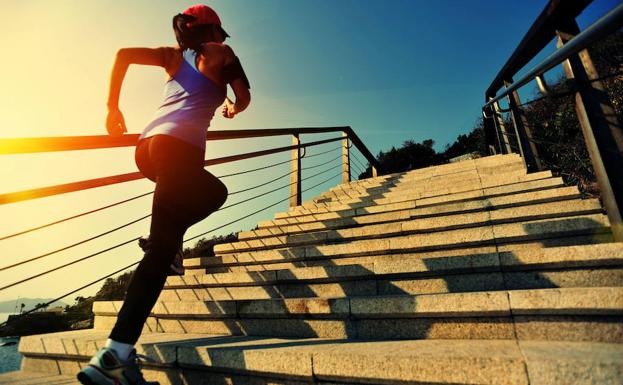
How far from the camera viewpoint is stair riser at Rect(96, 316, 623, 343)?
139 cm

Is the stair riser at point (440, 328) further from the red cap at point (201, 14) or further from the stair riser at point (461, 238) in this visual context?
the red cap at point (201, 14)

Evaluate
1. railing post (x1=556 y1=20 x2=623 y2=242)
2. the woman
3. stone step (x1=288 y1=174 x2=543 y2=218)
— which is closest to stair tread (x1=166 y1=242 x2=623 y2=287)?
railing post (x1=556 y1=20 x2=623 y2=242)

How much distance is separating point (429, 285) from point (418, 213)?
4.59 ft

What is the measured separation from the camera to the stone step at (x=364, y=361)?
1101 millimetres

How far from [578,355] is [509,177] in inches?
117

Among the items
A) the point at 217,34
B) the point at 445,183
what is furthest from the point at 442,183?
the point at 217,34

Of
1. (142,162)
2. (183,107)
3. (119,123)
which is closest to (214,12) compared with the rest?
(183,107)

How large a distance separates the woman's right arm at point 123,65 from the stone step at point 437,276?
149 centimetres

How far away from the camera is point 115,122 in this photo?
1.62 meters

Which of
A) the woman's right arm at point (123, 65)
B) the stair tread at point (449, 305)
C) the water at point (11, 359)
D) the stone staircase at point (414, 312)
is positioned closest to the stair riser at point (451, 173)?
the stone staircase at point (414, 312)

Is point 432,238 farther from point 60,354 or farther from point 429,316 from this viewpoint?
point 60,354

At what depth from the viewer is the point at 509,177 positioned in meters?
3.70

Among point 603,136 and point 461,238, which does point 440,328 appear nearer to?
point 461,238

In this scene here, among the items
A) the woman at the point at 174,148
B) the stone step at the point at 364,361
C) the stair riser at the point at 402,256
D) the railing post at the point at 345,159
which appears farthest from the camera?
the railing post at the point at 345,159
